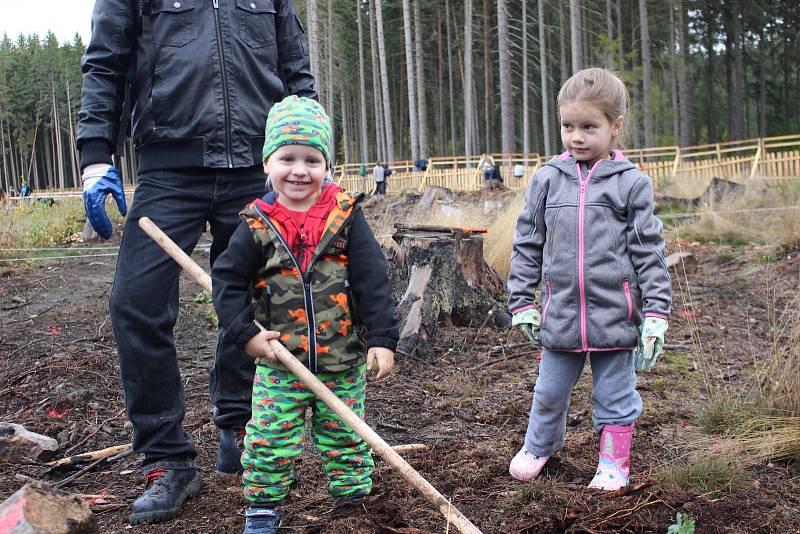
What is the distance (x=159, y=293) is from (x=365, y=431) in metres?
1.09

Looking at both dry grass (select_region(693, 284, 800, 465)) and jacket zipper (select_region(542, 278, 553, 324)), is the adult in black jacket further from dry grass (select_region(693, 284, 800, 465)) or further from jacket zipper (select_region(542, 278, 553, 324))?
dry grass (select_region(693, 284, 800, 465))

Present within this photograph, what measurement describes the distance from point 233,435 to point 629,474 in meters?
1.56

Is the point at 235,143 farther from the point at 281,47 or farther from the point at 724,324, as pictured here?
the point at 724,324

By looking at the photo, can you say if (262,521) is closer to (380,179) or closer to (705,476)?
(705,476)

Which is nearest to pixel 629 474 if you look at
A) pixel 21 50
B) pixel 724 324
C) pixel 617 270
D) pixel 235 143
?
pixel 617 270

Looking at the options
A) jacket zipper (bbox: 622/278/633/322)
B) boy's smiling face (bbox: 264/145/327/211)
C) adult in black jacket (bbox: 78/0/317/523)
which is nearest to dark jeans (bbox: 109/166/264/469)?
adult in black jacket (bbox: 78/0/317/523)

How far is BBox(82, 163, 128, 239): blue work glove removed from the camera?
268 centimetres

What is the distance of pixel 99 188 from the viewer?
2688mm

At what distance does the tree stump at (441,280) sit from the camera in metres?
5.39

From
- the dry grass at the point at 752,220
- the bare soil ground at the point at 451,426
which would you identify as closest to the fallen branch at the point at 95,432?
the bare soil ground at the point at 451,426

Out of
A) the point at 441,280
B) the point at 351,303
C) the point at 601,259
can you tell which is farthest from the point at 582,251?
the point at 441,280

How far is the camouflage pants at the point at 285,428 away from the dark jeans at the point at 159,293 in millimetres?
563

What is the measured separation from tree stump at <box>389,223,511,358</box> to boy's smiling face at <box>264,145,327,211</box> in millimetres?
2902

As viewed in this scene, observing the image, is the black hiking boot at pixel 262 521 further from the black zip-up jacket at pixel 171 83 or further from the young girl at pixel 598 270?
the black zip-up jacket at pixel 171 83
